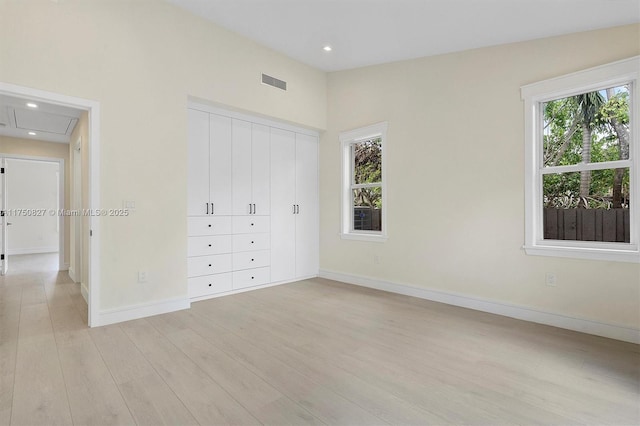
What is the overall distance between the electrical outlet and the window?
1975 mm

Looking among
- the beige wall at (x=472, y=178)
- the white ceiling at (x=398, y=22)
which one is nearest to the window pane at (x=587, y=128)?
the beige wall at (x=472, y=178)

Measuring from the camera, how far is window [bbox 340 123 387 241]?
4773 mm

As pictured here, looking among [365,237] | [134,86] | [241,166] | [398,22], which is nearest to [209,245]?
[241,166]

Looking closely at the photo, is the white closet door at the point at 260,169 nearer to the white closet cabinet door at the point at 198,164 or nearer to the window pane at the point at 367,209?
the white closet cabinet door at the point at 198,164

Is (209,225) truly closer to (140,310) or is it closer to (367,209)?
(140,310)

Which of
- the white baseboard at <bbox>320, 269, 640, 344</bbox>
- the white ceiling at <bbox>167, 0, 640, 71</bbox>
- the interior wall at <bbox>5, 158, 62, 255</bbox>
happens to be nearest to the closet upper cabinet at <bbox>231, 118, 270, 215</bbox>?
the white ceiling at <bbox>167, 0, 640, 71</bbox>

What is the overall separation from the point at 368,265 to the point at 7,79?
14.6ft

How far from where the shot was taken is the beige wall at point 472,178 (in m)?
2.98

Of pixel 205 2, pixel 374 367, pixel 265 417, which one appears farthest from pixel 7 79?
pixel 374 367

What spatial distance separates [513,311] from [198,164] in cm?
406

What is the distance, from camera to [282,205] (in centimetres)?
509

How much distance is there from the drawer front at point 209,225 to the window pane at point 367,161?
2175 millimetres

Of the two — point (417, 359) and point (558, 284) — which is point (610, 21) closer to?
point (558, 284)

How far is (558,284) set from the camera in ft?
10.4
